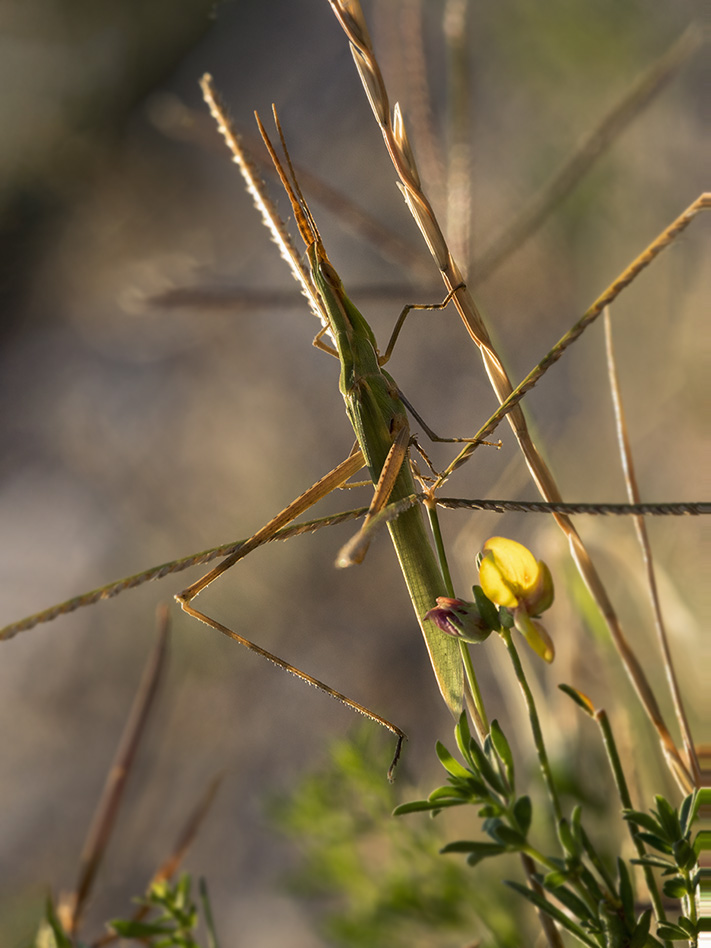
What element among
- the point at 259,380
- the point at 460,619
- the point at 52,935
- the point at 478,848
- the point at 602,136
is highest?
the point at 259,380

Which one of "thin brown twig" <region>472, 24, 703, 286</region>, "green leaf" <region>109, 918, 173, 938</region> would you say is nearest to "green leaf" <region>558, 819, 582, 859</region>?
"green leaf" <region>109, 918, 173, 938</region>

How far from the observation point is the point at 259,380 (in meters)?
2.51

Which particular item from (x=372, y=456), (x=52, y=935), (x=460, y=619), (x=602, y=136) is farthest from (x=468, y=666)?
(x=602, y=136)

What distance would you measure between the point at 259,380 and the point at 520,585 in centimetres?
218

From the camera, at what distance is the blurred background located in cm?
152

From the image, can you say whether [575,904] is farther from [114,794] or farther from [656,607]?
[114,794]

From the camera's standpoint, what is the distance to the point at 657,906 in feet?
1.31

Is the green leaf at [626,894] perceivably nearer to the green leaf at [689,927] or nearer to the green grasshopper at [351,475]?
the green leaf at [689,927]

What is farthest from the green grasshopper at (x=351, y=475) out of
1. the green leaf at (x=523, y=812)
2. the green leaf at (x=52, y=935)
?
the green leaf at (x=52, y=935)

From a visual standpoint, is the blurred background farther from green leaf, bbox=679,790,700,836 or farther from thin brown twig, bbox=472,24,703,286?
green leaf, bbox=679,790,700,836

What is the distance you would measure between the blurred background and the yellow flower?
43 centimetres

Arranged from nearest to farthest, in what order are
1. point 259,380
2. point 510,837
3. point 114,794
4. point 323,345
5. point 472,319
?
point 510,837
point 472,319
point 114,794
point 323,345
point 259,380

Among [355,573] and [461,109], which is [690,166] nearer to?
[461,109]

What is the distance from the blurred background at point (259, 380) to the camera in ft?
4.99
